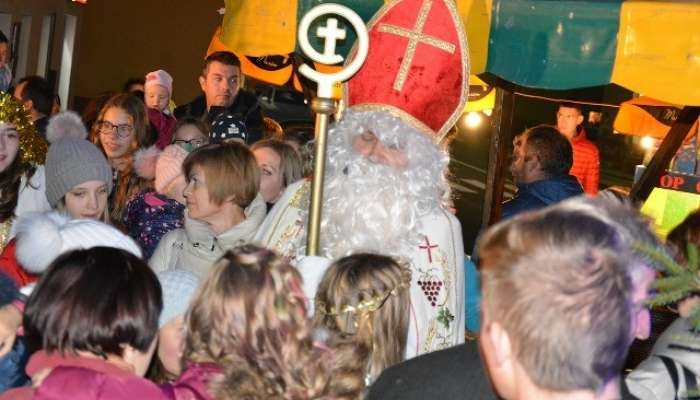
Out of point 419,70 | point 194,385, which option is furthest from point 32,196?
point 194,385

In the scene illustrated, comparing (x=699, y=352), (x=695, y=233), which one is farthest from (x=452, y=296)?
(x=699, y=352)

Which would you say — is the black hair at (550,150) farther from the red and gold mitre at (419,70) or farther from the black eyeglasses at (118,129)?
the black eyeglasses at (118,129)

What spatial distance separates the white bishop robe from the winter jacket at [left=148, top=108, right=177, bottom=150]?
3343 millimetres

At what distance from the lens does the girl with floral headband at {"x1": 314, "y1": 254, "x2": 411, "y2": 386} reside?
3523 millimetres

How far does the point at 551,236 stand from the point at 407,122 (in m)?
2.92

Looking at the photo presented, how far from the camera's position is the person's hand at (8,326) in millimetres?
3234

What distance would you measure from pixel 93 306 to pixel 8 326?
0.53 m

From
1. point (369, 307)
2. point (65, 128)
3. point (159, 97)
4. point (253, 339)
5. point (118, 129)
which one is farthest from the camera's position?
point (159, 97)

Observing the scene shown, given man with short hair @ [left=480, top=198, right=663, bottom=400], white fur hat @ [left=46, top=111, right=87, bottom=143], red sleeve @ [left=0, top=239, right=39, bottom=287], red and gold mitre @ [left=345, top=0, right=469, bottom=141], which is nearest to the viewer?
man with short hair @ [left=480, top=198, right=663, bottom=400]

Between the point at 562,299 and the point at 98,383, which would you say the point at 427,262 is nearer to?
the point at 98,383

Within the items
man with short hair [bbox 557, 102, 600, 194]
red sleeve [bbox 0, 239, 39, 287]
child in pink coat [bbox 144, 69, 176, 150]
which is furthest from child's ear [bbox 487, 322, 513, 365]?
man with short hair [bbox 557, 102, 600, 194]

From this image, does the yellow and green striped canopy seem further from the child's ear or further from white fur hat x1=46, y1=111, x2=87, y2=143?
the child's ear

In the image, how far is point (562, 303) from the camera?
2.12m

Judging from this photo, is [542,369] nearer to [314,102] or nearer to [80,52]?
[314,102]
